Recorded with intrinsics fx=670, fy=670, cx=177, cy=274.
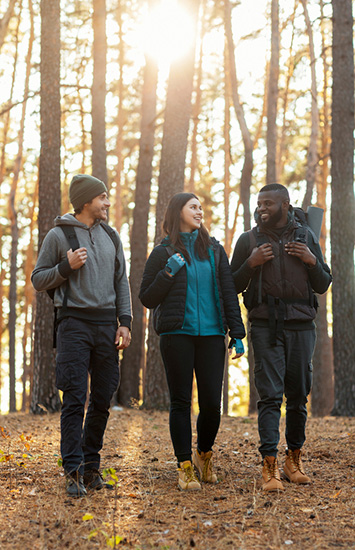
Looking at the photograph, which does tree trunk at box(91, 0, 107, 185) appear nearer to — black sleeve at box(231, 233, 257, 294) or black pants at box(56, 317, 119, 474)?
black sleeve at box(231, 233, 257, 294)

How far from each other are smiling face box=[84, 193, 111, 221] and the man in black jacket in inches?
47.5

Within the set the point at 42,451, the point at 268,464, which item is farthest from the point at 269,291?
the point at 42,451

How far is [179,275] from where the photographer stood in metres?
5.48

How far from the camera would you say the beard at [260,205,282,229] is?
5.68 meters

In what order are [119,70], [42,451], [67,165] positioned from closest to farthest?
[42,451] < [119,70] < [67,165]

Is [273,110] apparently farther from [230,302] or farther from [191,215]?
[230,302]

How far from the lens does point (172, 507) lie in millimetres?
4883

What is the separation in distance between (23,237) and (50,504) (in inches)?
960

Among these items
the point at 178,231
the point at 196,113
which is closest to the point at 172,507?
the point at 178,231

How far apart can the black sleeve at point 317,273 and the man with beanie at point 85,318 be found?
5.20 feet

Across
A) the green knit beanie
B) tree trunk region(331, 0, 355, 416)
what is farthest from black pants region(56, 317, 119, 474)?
tree trunk region(331, 0, 355, 416)

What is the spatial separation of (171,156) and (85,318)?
273 inches

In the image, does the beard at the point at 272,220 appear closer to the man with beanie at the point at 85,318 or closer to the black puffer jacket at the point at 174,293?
the black puffer jacket at the point at 174,293

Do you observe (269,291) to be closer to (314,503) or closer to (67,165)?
(314,503)
